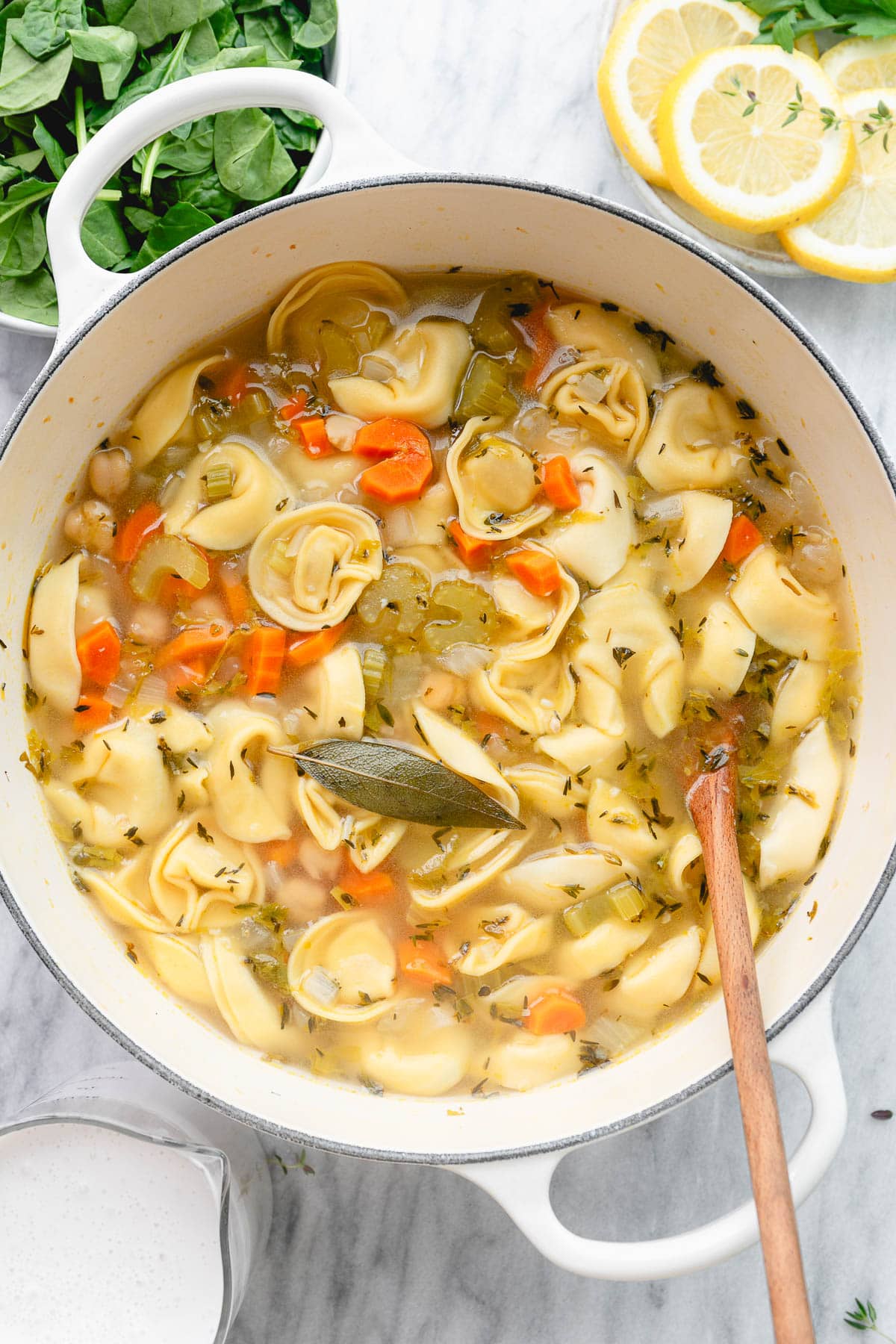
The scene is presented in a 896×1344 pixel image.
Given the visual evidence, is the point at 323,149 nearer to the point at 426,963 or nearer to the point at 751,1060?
the point at 426,963

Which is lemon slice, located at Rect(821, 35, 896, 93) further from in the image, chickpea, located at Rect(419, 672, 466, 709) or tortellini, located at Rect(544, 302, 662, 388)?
chickpea, located at Rect(419, 672, 466, 709)

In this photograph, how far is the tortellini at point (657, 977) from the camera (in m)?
3.12

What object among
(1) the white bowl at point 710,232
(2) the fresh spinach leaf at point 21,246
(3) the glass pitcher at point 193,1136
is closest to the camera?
(3) the glass pitcher at point 193,1136

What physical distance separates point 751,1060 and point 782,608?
4.04 ft

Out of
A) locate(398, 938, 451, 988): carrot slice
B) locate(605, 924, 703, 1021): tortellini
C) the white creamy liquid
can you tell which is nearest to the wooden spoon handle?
locate(605, 924, 703, 1021): tortellini

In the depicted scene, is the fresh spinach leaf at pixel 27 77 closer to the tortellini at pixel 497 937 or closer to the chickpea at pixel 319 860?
the chickpea at pixel 319 860

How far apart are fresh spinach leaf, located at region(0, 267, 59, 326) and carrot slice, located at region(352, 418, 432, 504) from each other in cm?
102

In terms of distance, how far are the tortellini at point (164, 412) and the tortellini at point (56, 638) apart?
372 millimetres

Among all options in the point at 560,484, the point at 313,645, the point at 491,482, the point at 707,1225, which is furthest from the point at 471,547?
the point at 707,1225

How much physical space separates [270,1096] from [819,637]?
2023 mm

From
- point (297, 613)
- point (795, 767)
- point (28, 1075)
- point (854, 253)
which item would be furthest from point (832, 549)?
point (28, 1075)

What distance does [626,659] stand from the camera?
3207 mm

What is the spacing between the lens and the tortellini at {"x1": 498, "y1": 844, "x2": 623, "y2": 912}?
3148 mm

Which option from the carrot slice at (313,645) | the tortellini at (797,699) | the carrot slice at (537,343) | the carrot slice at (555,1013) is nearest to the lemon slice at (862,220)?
the carrot slice at (537,343)
